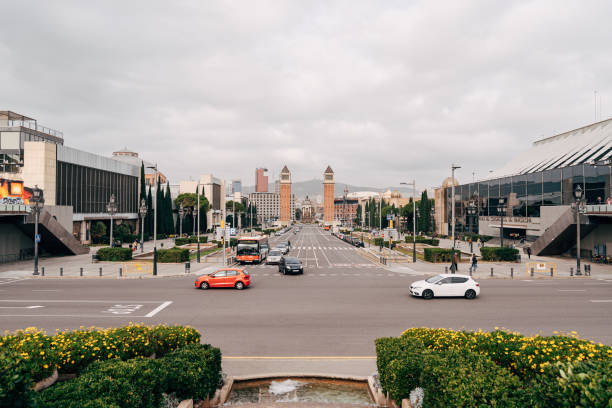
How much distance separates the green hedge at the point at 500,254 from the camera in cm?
3978

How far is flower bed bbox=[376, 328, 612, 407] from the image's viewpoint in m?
4.64

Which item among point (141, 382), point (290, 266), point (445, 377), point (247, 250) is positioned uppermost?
point (445, 377)

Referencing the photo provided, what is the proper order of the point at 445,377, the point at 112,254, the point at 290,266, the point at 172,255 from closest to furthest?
1. the point at 445,377
2. the point at 290,266
3. the point at 112,254
4. the point at 172,255

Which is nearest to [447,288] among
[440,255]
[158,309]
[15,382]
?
[158,309]

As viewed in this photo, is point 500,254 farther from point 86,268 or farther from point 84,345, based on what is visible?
point 86,268

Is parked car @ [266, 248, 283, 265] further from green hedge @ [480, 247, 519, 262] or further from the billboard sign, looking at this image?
the billboard sign

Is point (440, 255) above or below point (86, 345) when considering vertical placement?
below

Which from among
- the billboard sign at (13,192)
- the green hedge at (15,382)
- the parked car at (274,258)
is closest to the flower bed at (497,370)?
the green hedge at (15,382)

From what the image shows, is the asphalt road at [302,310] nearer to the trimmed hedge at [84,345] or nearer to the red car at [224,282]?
the red car at [224,282]

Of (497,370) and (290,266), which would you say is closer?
(497,370)

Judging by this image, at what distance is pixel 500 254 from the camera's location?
132 ft

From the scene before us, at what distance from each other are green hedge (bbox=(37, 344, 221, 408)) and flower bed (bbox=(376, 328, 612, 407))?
3.77 metres

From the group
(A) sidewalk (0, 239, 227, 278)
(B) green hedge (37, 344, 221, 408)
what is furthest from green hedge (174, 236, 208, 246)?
(B) green hedge (37, 344, 221, 408)

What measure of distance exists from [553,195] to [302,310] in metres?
52.3
